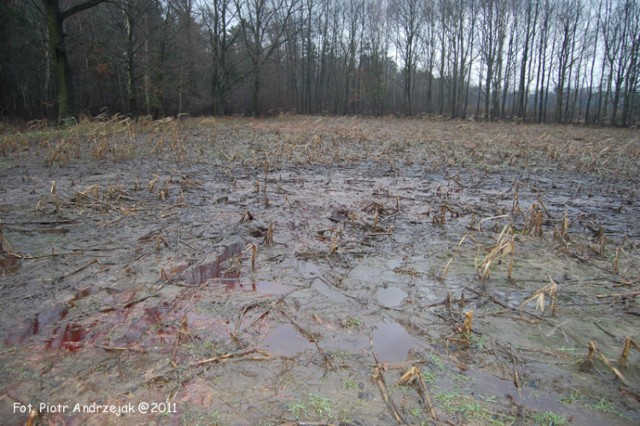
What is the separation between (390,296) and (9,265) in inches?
116

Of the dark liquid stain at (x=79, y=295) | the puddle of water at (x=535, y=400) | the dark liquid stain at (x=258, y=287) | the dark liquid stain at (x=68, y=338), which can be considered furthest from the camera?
the dark liquid stain at (x=258, y=287)

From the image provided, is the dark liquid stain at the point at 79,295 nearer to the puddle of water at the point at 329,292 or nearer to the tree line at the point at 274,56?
the puddle of water at the point at 329,292

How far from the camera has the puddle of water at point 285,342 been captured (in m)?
2.13

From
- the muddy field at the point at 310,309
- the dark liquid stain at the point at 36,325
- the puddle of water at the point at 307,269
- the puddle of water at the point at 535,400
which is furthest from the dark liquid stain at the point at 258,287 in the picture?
the puddle of water at the point at 535,400

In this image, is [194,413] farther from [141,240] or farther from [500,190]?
[500,190]

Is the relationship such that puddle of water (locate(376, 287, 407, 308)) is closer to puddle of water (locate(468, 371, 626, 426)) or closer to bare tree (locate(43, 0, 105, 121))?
puddle of water (locate(468, 371, 626, 426))

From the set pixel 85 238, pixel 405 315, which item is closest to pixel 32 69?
pixel 85 238

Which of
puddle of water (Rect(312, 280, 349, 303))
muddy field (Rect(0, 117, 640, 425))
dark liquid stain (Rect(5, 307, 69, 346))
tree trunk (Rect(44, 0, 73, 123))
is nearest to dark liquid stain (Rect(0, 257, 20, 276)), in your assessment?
muddy field (Rect(0, 117, 640, 425))

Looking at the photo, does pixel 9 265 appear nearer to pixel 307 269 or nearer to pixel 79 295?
pixel 79 295

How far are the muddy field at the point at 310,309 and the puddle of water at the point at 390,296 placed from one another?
16 mm

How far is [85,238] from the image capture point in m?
3.59

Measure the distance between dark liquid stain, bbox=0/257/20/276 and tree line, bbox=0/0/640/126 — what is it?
1116 cm

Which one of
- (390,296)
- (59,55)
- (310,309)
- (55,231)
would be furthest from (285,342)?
(59,55)

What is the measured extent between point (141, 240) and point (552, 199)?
5555 mm
